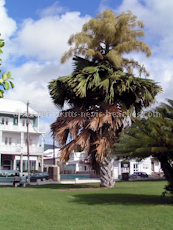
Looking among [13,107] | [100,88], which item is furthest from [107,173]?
[13,107]

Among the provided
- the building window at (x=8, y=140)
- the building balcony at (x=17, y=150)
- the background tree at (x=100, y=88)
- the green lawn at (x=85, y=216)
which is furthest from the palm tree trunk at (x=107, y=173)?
the building window at (x=8, y=140)

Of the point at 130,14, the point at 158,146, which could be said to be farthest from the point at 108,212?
the point at 130,14

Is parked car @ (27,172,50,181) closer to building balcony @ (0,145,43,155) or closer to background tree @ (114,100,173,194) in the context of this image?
building balcony @ (0,145,43,155)

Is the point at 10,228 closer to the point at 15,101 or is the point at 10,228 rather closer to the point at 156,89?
the point at 156,89

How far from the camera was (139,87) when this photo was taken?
15.2 meters

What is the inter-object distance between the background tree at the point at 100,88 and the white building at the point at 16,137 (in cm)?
1772

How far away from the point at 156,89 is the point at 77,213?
975 centimetres

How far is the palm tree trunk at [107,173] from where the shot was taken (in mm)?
17000

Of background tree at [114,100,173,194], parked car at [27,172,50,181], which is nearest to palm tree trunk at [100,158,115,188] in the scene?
background tree at [114,100,173,194]

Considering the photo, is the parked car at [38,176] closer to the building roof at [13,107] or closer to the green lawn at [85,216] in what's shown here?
the building roof at [13,107]

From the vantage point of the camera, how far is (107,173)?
17.1m

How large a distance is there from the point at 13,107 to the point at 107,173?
2226cm

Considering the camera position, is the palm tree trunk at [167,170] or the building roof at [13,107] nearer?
the palm tree trunk at [167,170]

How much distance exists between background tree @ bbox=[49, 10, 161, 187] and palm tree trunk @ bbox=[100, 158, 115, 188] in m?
0.07
